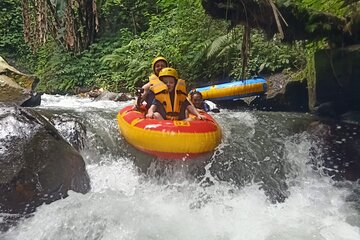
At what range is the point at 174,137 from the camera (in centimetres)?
474

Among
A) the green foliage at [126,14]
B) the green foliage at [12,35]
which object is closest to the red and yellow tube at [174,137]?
the green foliage at [126,14]

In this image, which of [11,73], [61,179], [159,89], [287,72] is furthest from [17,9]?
[61,179]

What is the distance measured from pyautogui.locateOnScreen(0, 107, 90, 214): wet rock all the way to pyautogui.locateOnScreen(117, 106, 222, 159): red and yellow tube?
0.79m

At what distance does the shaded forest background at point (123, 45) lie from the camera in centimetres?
962

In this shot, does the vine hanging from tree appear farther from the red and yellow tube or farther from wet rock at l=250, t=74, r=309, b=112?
the red and yellow tube

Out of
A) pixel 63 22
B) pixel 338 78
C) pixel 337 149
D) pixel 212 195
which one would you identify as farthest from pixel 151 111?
pixel 63 22

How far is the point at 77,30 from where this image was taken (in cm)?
1333

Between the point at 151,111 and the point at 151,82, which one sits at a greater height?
the point at 151,82

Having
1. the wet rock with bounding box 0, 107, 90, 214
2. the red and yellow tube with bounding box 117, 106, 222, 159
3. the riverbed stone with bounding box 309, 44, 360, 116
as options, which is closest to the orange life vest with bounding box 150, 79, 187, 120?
the red and yellow tube with bounding box 117, 106, 222, 159

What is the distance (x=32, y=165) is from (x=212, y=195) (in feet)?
6.15

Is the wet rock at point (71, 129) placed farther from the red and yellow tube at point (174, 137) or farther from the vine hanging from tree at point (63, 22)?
the vine hanging from tree at point (63, 22)

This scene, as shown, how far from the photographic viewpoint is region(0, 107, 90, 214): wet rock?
3.86 metres

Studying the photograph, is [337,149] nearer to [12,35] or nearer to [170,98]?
[170,98]

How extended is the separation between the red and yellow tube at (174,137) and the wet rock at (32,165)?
0.79 metres
